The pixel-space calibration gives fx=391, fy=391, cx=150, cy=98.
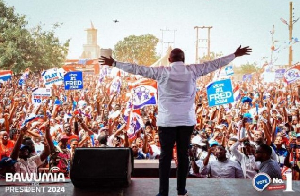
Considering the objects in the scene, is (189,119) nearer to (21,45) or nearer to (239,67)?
(21,45)

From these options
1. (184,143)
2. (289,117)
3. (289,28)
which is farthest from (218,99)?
(289,28)

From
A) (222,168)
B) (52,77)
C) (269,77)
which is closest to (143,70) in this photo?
(222,168)

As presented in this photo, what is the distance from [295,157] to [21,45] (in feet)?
46.6

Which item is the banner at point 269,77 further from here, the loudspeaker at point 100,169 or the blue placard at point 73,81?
the loudspeaker at point 100,169

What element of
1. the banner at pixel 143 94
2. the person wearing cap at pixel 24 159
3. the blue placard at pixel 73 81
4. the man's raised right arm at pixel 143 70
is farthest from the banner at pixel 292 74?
the man's raised right arm at pixel 143 70

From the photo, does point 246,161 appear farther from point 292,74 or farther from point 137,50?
point 137,50

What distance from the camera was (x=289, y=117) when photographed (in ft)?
26.3

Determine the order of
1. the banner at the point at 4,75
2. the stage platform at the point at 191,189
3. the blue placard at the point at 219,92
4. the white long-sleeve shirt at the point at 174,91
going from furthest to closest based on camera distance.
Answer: the banner at the point at 4,75
the blue placard at the point at 219,92
the stage platform at the point at 191,189
the white long-sleeve shirt at the point at 174,91

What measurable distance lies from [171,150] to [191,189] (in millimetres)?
417

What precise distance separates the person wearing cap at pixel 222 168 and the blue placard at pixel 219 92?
116 inches

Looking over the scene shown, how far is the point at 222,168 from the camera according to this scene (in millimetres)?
4027

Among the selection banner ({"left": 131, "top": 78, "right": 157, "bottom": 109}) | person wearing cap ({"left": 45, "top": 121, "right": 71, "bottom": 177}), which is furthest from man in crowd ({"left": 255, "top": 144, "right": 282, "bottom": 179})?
banner ({"left": 131, "top": 78, "right": 157, "bottom": 109})

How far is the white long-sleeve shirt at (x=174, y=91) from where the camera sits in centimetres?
240

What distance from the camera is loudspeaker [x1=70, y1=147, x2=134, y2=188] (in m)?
2.58
